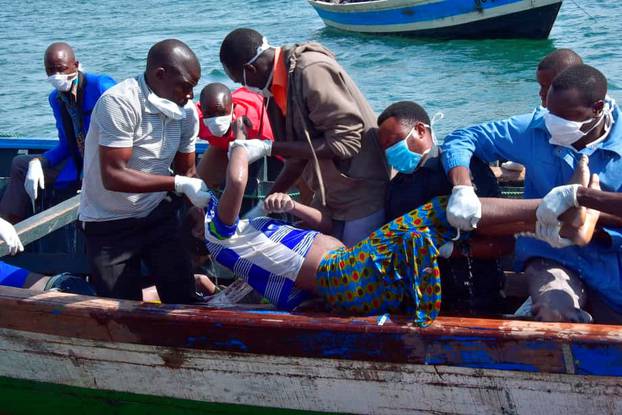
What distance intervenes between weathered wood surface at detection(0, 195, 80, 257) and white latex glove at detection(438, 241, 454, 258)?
238 centimetres

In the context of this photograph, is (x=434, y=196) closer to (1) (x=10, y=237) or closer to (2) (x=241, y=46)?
(2) (x=241, y=46)

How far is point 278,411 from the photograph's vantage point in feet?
14.3

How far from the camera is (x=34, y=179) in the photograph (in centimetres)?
601

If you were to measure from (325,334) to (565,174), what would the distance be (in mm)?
1333

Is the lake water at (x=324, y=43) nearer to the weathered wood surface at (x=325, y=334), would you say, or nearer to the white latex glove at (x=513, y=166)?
the white latex glove at (x=513, y=166)

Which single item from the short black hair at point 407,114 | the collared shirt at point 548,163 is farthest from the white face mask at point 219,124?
the collared shirt at point 548,163

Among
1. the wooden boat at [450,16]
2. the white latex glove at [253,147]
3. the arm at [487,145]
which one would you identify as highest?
the white latex glove at [253,147]

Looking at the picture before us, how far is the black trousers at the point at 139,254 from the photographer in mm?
4547

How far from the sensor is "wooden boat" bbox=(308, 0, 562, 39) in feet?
53.7

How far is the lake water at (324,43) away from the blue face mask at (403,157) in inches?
309

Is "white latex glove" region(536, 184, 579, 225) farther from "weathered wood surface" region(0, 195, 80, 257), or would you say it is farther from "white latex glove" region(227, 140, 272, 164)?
"weathered wood surface" region(0, 195, 80, 257)

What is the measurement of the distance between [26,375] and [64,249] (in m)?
1.55

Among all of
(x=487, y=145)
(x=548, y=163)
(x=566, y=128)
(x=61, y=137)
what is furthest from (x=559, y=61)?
(x=61, y=137)

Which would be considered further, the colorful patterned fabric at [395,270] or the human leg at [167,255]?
the human leg at [167,255]
